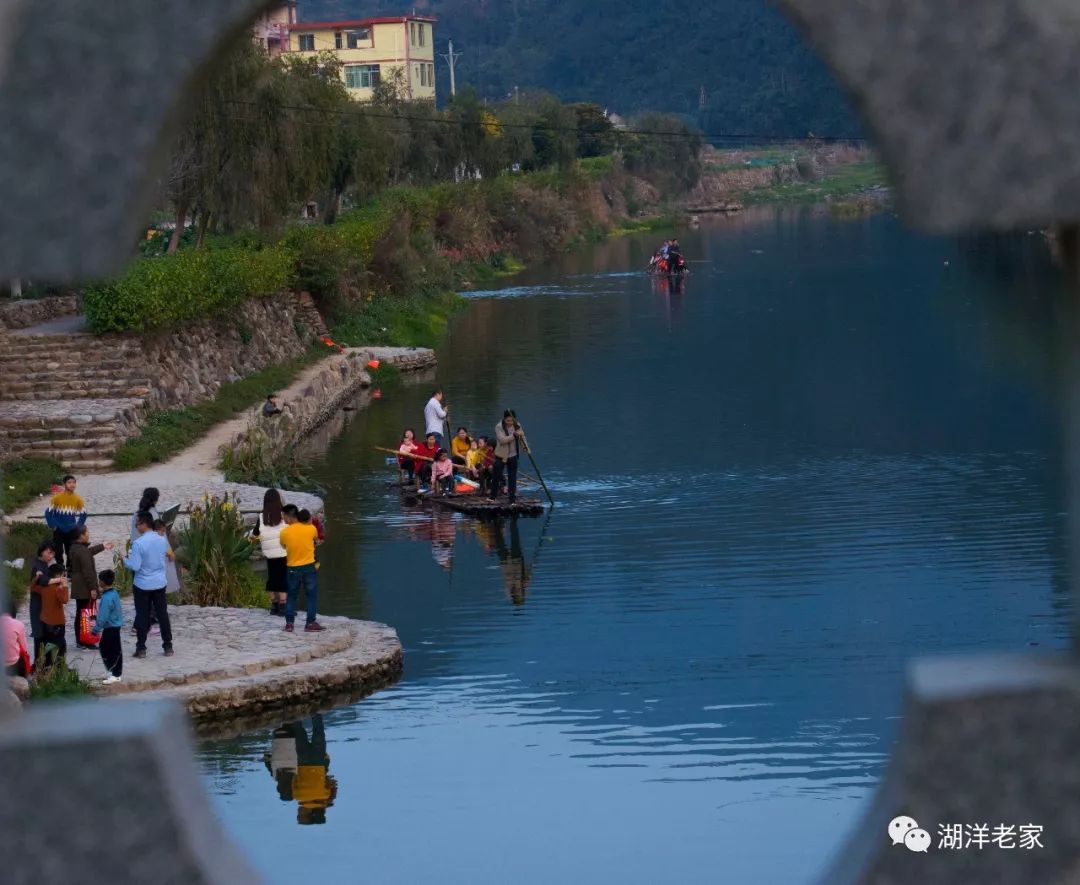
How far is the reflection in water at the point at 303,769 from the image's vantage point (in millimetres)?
10594

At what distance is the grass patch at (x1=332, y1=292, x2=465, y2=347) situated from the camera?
3500cm

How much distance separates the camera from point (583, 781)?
10766 mm

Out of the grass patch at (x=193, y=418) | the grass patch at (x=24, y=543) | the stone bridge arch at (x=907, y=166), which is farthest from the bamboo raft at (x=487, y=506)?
the stone bridge arch at (x=907, y=166)

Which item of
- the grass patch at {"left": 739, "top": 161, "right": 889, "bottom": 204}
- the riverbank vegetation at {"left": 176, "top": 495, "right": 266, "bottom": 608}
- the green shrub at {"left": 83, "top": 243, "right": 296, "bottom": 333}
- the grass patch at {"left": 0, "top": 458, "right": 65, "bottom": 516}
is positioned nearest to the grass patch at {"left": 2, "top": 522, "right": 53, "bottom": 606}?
the grass patch at {"left": 0, "top": 458, "right": 65, "bottom": 516}

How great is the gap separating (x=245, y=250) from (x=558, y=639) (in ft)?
59.2

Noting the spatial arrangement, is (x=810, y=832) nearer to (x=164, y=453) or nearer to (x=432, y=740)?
(x=432, y=740)

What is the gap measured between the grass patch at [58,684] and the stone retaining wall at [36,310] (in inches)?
584

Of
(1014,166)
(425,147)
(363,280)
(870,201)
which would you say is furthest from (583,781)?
(870,201)

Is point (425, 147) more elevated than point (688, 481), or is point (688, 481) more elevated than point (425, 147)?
point (425, 147)

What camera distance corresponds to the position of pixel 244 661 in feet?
40.1

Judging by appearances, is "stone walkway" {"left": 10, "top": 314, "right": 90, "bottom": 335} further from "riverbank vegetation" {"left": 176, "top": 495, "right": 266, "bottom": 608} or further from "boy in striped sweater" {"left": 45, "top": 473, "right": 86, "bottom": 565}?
"boy in striped sweater" {"left": 45, "top": 473, "right": 86, "bottom": 565}

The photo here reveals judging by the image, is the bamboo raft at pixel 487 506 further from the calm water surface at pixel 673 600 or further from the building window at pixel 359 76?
the building window at pixel 359 76

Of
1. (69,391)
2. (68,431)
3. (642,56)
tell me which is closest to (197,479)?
(68,431)

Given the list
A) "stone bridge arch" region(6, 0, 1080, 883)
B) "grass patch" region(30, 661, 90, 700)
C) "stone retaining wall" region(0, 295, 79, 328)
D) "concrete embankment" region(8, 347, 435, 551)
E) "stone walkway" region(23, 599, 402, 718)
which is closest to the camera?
"stone bridge arch" region(6, 0, 1080, 883)
